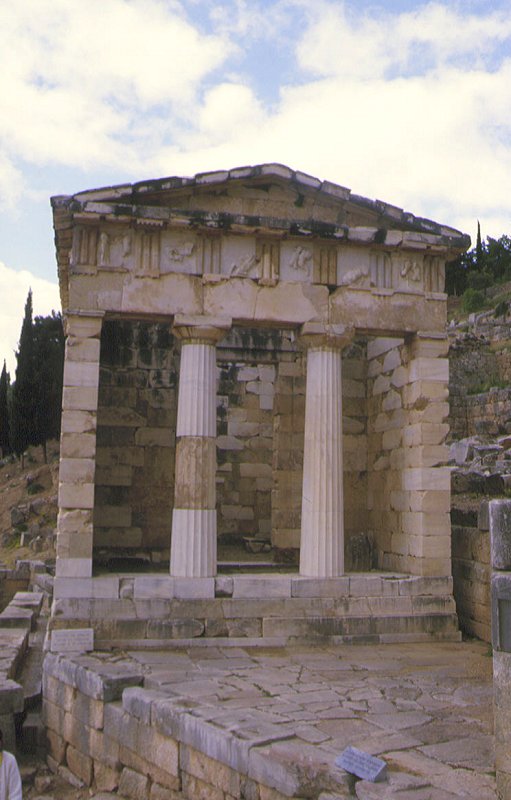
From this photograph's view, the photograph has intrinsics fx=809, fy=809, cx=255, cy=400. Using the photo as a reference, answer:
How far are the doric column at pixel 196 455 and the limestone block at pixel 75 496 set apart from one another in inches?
48.2

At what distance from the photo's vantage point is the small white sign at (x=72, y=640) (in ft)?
33.9

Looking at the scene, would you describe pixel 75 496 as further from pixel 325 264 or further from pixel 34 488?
pixel 34 488

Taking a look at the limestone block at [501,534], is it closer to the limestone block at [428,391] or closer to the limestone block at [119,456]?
the limestone block at [428,391]

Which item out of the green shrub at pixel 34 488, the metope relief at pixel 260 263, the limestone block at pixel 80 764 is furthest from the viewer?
the green shrub at pixel 34 488

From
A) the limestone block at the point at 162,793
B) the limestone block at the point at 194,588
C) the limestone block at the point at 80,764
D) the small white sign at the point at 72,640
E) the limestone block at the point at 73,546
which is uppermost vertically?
the limestone block at the point at 73,546

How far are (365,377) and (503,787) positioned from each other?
32.3 ft

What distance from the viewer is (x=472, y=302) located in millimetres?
44469

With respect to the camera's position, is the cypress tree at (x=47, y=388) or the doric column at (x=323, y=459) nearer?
the doric column at (x=323, y=459)

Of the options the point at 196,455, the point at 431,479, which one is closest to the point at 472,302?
the point at 431,479

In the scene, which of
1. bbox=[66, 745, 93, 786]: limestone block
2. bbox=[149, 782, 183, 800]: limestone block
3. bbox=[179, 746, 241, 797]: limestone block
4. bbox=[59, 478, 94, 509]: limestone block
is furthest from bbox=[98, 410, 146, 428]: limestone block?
bbox=[179, 746, 241, 797]: limestone block

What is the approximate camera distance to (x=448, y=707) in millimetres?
7926

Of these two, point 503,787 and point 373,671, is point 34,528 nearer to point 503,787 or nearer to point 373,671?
point 373,671

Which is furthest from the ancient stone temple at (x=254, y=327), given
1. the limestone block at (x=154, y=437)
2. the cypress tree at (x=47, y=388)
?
the cypress tree at (x=47, y=388)

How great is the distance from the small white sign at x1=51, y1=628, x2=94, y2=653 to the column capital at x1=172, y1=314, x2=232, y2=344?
4.23 m
